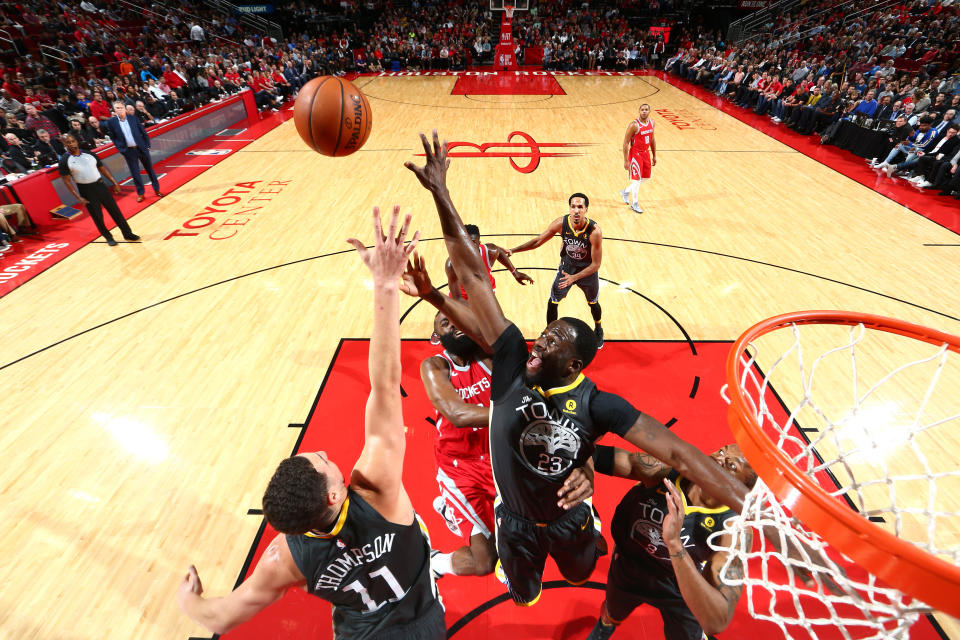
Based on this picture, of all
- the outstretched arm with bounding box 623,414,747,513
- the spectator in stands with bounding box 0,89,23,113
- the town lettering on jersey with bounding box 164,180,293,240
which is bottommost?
the town lettering on jersey with bounding box 164,180,293,240

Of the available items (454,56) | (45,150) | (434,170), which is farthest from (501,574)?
(454,56)

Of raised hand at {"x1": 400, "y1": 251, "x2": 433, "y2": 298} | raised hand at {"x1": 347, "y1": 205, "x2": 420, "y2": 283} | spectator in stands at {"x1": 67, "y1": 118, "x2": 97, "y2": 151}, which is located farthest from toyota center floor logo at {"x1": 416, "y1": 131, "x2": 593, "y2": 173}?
raised hand at {"x1": 347, "y1": 205, "x2": 420, "y2": 283}

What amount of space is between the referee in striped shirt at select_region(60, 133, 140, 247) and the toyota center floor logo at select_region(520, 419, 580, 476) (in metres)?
7.89

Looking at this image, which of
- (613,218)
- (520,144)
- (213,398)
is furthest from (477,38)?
(213,398)

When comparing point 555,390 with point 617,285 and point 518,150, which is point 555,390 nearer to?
point 617,285

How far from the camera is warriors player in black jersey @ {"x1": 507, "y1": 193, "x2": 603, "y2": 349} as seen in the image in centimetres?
506

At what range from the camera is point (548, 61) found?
23.7m

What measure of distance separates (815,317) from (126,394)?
574 centimetres

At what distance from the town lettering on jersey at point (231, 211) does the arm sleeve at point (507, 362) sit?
7106 millimetres

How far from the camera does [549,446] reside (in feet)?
7.39

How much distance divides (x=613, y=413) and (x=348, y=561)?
1225 millimetres

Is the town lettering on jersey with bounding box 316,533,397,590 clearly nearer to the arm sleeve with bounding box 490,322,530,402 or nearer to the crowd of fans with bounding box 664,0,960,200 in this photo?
the arm sleeve with bounding box 490,322,530,402

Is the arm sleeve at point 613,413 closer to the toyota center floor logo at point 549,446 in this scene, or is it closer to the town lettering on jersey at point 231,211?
the toyota center floor logo at point 549,446

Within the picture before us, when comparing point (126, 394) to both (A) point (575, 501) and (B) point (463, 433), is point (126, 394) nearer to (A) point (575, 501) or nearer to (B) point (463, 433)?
(B) point (463, 433)
